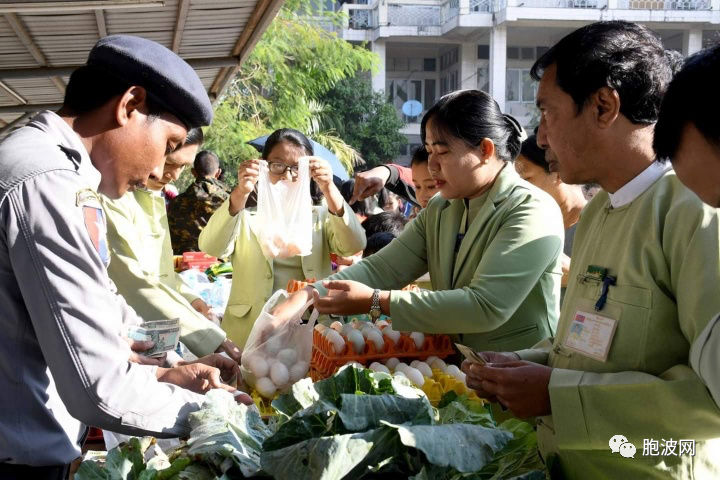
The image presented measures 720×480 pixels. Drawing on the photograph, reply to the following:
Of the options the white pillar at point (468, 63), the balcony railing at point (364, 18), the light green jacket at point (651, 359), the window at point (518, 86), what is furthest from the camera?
the balcony railing at point (364, 18)

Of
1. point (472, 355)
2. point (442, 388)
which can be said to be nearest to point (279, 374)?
point (442, 388)

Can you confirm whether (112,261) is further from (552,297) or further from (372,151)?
(372,151)

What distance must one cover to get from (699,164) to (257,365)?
185cm

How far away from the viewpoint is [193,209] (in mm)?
7352

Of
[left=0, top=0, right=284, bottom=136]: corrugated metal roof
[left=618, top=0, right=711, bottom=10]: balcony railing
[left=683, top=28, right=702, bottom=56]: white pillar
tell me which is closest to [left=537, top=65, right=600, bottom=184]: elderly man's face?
[left=0, top=0, right=284, bottom=136]: corrugated metal roof

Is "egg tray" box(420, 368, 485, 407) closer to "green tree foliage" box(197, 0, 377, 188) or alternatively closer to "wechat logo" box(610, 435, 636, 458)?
"wechat logo" box(610, 435, 636, 458)

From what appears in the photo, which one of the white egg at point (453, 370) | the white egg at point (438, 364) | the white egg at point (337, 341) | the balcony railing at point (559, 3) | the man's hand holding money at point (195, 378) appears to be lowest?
the white egg at point (438, 364)

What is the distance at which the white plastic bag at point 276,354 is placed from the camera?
2.79 meters

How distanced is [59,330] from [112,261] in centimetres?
182

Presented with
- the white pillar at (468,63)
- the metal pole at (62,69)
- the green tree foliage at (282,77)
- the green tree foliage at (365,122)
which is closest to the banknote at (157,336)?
the metal pole at (62,69)

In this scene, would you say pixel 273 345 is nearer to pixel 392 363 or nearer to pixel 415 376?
pixel 392 363

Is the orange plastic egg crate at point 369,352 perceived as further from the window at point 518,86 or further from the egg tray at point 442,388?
the window at point 518,86

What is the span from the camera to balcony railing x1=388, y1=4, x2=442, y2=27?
3791 centimetres

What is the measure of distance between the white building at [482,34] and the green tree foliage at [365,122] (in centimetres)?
490
